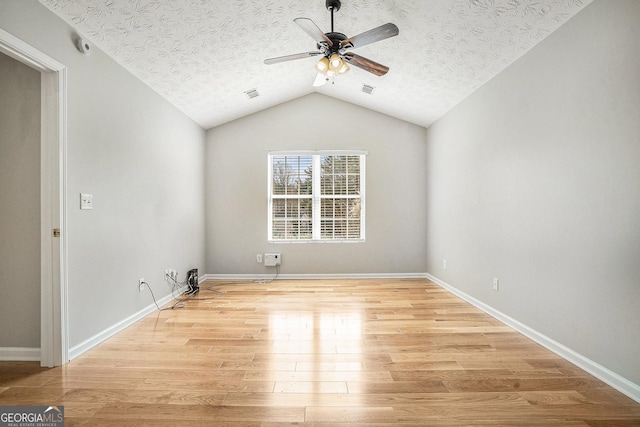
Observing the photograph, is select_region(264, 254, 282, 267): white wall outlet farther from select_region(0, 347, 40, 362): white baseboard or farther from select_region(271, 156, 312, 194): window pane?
select_region(0, 347, 40, 362): white baseboard

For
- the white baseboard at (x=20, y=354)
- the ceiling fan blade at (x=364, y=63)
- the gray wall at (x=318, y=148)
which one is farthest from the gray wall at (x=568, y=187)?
the white baseboard at (x=20, y=354)

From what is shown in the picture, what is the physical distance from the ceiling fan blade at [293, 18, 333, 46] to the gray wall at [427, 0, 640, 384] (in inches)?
68.2

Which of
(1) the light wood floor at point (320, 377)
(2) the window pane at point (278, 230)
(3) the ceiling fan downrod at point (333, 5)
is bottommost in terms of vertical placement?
(1) the light wood floor at point (320, 377)

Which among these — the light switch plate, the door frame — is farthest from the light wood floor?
the light switch plate

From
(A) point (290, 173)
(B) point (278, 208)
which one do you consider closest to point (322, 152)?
A: (A) point (290, 173)

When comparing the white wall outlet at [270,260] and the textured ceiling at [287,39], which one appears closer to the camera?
the textured ceiling at [287,39]

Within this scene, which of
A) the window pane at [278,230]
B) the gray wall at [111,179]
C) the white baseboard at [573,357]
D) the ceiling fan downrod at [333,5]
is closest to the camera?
the white baseboard at [573,357]

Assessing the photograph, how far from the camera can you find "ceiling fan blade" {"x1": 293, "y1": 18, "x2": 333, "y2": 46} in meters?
2.26

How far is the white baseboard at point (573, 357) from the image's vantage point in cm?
176

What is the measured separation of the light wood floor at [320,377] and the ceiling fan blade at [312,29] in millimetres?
2433

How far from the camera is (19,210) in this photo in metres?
2.22

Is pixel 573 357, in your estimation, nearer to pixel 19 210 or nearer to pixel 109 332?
pixel 109 332

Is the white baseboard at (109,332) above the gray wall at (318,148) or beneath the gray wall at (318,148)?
beneath

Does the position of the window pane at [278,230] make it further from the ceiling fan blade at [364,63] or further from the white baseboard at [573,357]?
the white baseboard at [573,357]
